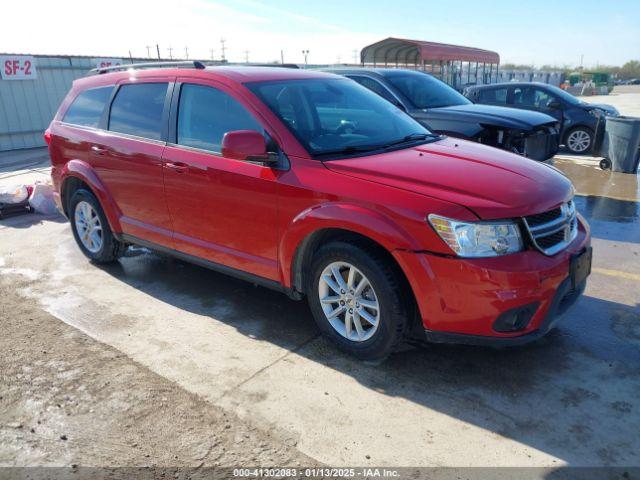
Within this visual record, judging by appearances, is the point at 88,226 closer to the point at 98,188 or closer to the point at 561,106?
the point at 98,188

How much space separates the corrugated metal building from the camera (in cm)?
1298

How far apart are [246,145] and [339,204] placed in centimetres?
73

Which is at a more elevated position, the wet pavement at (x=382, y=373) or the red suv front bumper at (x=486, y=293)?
the red suv front bumper at (x=486, y=293)

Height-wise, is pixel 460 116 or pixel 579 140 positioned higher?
pixel 460 116

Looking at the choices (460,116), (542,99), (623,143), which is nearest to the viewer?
(460,116)

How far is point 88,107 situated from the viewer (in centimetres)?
515

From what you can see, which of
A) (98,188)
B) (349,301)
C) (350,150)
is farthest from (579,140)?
(98,188)

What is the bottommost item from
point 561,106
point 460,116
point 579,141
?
point 579,141

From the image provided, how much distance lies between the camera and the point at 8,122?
13023mm

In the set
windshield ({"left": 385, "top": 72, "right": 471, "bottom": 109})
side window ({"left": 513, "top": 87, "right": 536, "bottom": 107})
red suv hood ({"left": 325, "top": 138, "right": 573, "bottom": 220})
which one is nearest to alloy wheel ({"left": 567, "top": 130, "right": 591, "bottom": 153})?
side window ({"left": 513, "top": 87, "right": 536, "bottom": 107})

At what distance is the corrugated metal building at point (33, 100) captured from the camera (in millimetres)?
12977

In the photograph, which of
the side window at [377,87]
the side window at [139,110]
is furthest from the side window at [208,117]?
the side window at [377,87]

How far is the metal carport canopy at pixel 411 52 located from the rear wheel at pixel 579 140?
7741 mm

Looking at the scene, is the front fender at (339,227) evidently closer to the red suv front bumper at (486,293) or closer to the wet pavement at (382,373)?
the red suv front bumper at (486,293)
